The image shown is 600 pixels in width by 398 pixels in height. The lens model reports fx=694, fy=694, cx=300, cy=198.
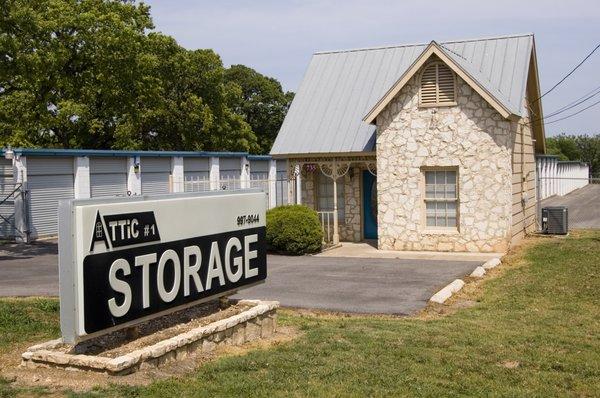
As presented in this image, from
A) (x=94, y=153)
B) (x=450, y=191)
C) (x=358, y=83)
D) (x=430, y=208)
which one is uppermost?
(x=358, y=83)

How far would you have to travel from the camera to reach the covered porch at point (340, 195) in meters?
22.0

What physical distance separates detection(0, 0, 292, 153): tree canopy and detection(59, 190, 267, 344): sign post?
13.5m

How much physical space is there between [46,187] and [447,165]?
14.6 meters

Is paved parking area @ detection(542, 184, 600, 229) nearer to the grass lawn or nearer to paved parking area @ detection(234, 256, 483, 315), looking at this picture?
paved parking area @ detection(234, 256, 483, 315)

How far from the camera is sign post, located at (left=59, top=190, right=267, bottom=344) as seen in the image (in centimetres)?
716

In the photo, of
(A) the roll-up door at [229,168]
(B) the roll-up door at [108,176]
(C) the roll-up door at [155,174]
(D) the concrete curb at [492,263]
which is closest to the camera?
(D) the concrete curb at [492,263]

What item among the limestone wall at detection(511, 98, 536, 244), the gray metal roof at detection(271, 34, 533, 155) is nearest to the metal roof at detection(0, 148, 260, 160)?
the gray metal roof at detection(271, 34, 533, 155)

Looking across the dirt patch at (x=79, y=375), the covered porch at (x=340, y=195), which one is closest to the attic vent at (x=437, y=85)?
the covered porch at (x=340, y=195)

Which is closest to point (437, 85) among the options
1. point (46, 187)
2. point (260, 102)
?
point (46, 187)

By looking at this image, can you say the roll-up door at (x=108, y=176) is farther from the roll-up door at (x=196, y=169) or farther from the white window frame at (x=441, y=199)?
the white window frame at (x=441, y=199)

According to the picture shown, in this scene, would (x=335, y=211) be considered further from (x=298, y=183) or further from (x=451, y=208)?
(x=451, y=208)

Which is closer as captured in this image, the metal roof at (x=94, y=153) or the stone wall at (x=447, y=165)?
the stone wall at (x=447, y=165)

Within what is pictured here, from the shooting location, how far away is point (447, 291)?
13.3 m

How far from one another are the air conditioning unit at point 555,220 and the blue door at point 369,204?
549 centimetres
